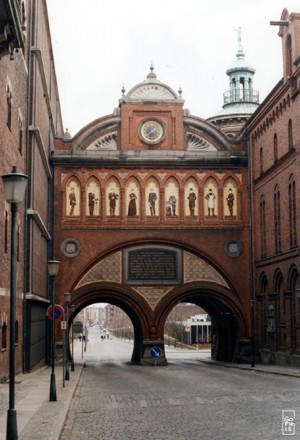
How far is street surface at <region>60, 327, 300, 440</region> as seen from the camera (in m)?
13.8

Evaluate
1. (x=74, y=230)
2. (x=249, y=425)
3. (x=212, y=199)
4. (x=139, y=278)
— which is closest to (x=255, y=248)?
(x=212, y=199)

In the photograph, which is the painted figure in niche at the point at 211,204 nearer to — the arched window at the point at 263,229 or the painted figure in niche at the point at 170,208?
the painted figure in niche at the point at 170,208

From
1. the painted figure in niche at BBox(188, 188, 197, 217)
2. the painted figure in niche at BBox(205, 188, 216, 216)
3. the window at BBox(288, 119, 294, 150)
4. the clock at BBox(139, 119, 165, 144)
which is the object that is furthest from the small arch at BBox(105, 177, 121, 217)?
the window at BBox(288, 119, 294, 150)

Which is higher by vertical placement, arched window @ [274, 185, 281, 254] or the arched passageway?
arched window @ [274, 185, 281, 254]

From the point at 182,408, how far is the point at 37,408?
3.53 m

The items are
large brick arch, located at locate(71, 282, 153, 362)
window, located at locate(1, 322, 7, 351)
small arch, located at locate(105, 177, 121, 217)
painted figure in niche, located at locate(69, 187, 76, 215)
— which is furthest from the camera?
small arch, located at locate(105, 177, 121, 217)

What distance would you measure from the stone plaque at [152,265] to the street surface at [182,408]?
13172mm

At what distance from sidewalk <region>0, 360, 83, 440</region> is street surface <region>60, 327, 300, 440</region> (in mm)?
282

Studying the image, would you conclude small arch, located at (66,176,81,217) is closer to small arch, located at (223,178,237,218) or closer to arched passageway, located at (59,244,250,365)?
arched passageway, located at (59,244,250,365)

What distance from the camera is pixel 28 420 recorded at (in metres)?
15.4

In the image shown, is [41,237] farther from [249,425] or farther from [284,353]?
[249,425]

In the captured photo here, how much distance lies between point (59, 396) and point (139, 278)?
65.8ft

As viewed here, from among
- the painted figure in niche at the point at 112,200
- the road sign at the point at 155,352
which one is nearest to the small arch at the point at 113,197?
the painted figure in niche at the point at 112,200

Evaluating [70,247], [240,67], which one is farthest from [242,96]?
[70,247]
